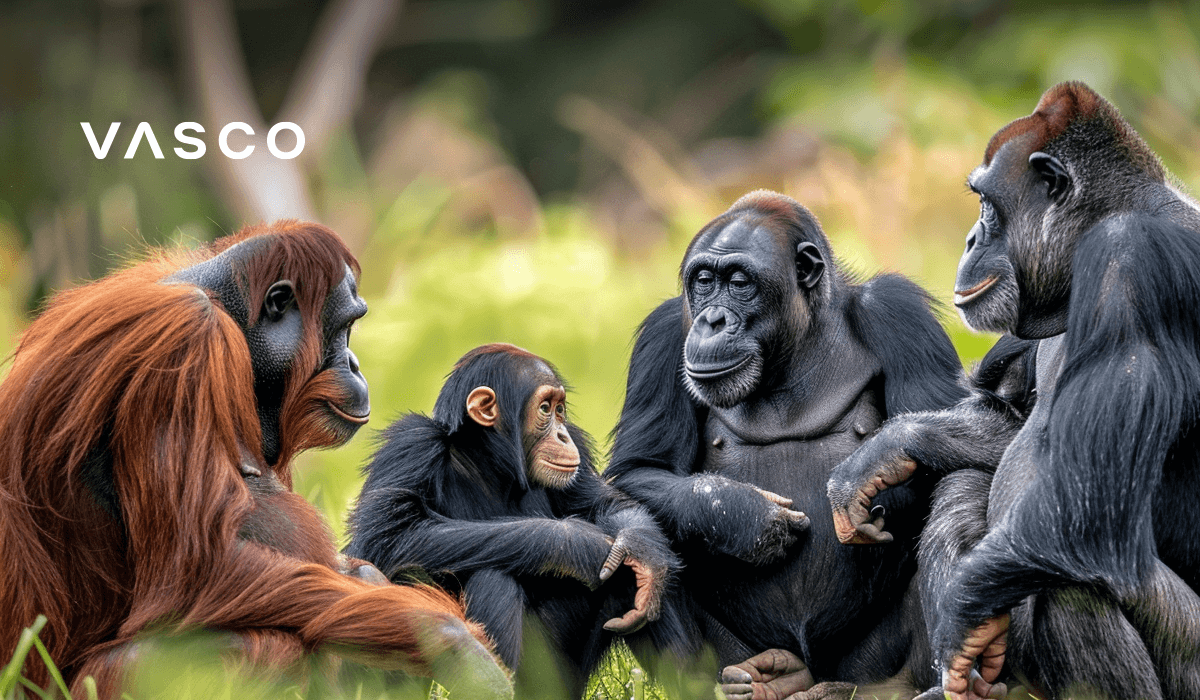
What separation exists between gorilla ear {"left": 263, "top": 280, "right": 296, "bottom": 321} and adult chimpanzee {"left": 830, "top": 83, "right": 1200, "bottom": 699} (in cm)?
175

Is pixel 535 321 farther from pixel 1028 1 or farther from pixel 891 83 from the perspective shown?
pixel 1028 1

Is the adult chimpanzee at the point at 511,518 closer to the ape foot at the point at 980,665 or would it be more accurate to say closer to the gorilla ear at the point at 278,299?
the gorilla ear at the point at 278,299

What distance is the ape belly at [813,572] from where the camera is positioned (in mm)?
4000

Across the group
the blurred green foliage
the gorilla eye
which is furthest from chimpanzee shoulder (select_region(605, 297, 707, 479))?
the blurred green foliage

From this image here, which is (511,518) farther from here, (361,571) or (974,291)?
(974,291)

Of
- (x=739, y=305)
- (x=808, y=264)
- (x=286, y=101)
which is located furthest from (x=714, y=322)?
(x=286, y=101)

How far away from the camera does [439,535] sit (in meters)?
3.89

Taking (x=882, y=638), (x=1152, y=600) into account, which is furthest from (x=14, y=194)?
(x=1152, y=600)

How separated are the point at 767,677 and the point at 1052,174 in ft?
5.24

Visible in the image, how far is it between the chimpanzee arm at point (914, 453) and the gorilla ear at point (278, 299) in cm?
152

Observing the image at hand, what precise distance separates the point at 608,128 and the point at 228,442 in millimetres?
8502

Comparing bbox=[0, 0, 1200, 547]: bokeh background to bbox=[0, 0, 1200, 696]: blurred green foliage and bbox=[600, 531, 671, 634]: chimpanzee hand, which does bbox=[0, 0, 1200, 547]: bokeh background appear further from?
bbox=[600, 531, 671, 634]: chimpanzee hand

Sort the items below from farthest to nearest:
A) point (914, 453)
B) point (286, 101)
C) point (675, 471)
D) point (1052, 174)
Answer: point (286, 101) → point (675, 471) → point (914, 453) → point (1052, 174)

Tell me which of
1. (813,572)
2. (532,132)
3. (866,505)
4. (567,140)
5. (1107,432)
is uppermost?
(532,132)
